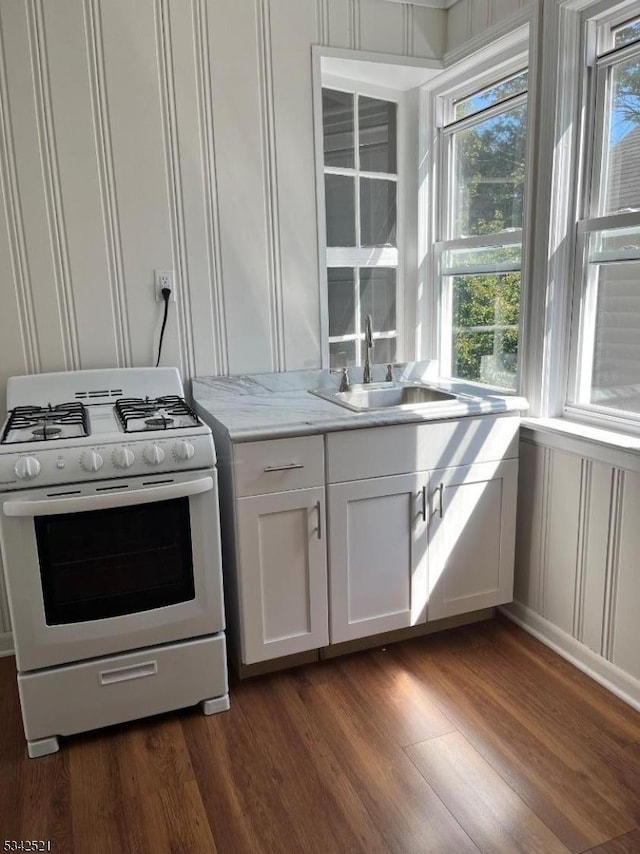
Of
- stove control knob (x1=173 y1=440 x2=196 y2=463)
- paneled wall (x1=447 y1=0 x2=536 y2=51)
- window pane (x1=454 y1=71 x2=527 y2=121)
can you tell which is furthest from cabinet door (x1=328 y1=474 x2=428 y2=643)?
paneled wall (x1=447 y1=0 x2=536 y2=51)

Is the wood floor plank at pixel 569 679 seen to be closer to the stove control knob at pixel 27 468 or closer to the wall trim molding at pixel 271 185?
the wall trim molding at pixel 271 185

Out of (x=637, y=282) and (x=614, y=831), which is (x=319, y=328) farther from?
(x=614, y=831)

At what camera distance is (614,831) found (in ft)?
5.05

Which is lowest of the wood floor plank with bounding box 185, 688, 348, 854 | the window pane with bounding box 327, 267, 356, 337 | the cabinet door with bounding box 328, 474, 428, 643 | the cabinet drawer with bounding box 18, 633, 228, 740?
the wood floor plank with bounding box 185, 688, 348, 854

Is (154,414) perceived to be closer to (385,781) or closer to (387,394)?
(387,394)

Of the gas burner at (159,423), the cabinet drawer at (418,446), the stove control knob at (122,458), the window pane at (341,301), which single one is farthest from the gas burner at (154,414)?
the window pane at (341,301)

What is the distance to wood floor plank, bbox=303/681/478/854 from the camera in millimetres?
1537

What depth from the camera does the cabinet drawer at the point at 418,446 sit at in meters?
2.10

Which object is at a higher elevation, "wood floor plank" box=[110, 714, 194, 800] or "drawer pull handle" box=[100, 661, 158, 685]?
"drawer pull handle" box=[100, 661, 158, 685]

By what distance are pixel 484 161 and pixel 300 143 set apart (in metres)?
0.78

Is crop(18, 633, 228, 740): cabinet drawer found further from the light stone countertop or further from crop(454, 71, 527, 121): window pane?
crop(454, 71, 527, 121): window pane

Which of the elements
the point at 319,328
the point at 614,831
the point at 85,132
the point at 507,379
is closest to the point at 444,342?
the point at 507,379

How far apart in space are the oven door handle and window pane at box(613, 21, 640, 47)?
1890 millimetres

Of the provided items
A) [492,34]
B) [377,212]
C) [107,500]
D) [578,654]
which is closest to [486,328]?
[377,212]
